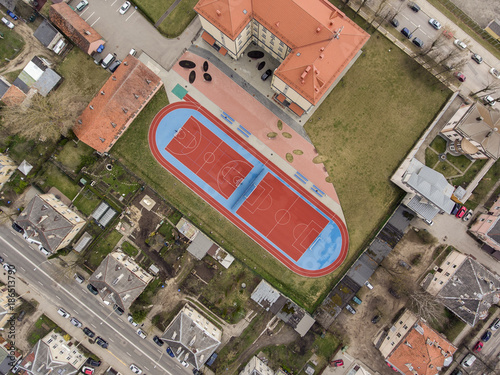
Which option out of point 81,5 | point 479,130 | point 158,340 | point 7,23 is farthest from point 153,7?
point 479,130

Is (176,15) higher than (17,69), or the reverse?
(176,15)

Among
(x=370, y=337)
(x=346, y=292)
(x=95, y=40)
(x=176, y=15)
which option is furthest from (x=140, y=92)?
(x=370, y=337)

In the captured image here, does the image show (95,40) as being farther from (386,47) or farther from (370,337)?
(370,337)

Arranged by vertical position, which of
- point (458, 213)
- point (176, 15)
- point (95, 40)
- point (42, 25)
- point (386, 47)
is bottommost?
point (42, 25)

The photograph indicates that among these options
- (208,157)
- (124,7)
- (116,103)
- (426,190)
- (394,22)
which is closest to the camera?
(116,103)

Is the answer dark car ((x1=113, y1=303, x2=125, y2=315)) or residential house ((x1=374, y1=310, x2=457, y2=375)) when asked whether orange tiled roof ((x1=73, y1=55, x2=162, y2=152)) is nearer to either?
dark car ((x1=113, y1=303, x2=125, y2=315))

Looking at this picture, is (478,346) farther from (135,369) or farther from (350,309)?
(135,369)
